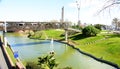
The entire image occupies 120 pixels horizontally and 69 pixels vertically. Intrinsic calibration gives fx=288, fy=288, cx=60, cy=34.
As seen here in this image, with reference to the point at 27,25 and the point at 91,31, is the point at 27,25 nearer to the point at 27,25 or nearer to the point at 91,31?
the point at 27,25

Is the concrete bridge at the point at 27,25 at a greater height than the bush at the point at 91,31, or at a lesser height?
greater

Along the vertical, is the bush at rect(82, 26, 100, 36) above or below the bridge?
below

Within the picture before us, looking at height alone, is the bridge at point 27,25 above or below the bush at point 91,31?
above

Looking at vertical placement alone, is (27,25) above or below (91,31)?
above

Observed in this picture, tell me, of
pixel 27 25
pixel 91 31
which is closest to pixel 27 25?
pixel 27 25

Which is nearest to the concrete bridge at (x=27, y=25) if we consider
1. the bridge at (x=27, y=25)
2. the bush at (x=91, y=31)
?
the bridge at (x=27, y=25)

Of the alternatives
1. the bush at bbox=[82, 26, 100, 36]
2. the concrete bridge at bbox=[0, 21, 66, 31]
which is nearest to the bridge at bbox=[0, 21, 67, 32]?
the concrete bridge at bbox=[0, 21, 66, 31]

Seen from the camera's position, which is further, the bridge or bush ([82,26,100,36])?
bush ([82,26,100,36])

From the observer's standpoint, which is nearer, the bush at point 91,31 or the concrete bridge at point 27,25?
the concrete bridge at point 27,25

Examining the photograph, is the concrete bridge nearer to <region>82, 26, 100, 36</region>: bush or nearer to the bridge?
the bridge

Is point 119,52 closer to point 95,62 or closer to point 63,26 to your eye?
point 95,62

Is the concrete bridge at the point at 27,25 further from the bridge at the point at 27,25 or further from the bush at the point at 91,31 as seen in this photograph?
the bush at the point at 91,31
